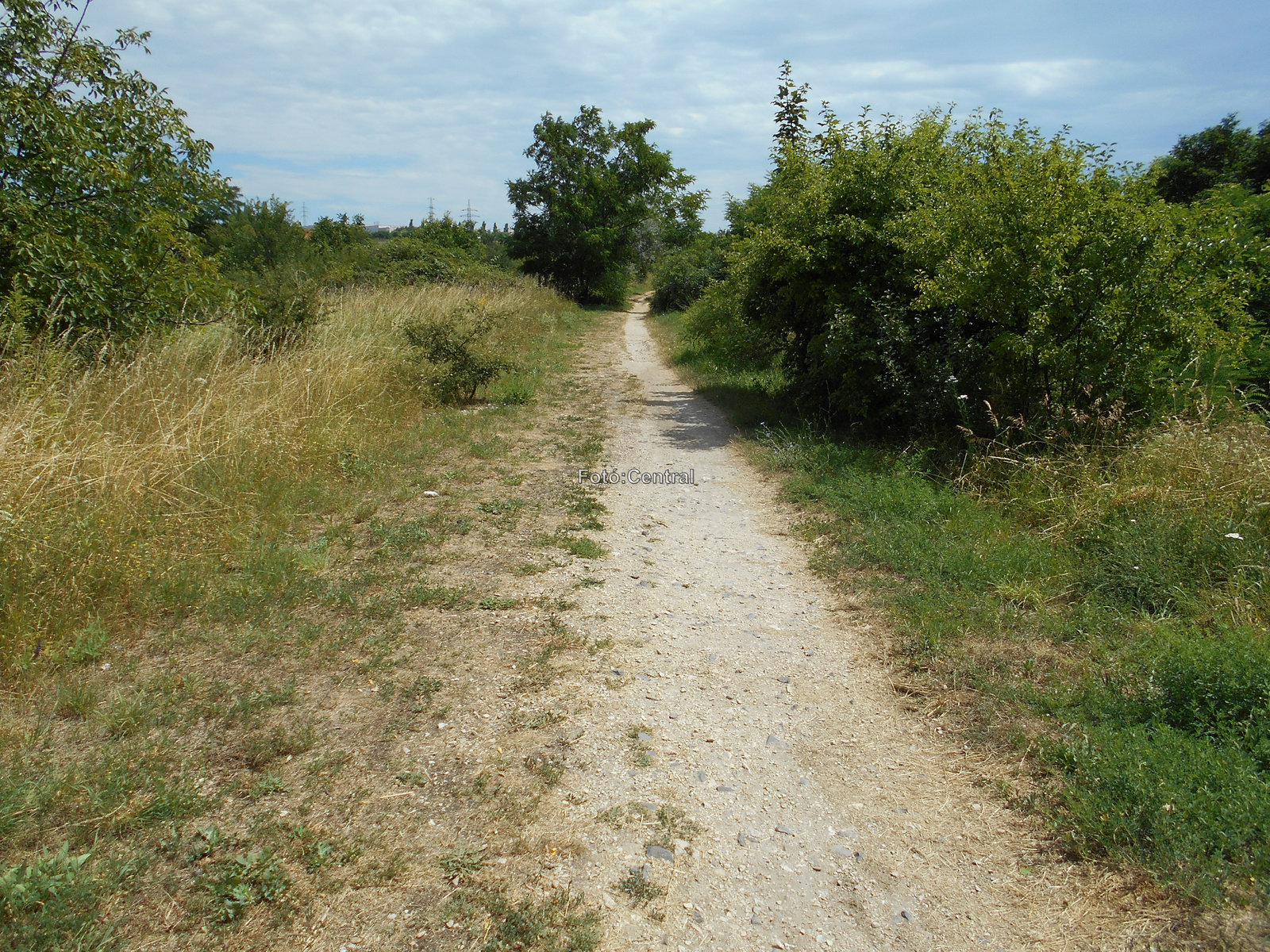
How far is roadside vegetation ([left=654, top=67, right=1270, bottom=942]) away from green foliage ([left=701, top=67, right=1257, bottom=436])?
0.03m

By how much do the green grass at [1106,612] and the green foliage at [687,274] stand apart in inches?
772

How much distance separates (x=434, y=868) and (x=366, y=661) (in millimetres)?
1548

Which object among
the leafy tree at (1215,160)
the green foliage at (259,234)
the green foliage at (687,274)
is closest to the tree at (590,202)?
the green foliage at (687,274)

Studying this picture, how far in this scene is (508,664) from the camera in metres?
4.09

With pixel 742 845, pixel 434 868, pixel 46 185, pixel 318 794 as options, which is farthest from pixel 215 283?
pixel 742 845

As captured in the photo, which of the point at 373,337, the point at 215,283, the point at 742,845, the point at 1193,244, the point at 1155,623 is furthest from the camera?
the point at 373,337

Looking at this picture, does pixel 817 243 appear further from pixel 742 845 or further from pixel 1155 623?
pixel 742 845

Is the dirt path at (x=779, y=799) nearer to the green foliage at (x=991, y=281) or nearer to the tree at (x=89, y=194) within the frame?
the green foliage at (x=991, y=281)

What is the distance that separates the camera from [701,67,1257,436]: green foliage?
664 centimetres

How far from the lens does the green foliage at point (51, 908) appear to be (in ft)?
7.25

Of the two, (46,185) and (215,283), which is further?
(215,283)

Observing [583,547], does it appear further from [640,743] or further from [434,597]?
[640,743]

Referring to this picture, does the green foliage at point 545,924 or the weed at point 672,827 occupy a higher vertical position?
the green foliage at point 545,924

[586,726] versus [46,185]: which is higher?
[46,185]
